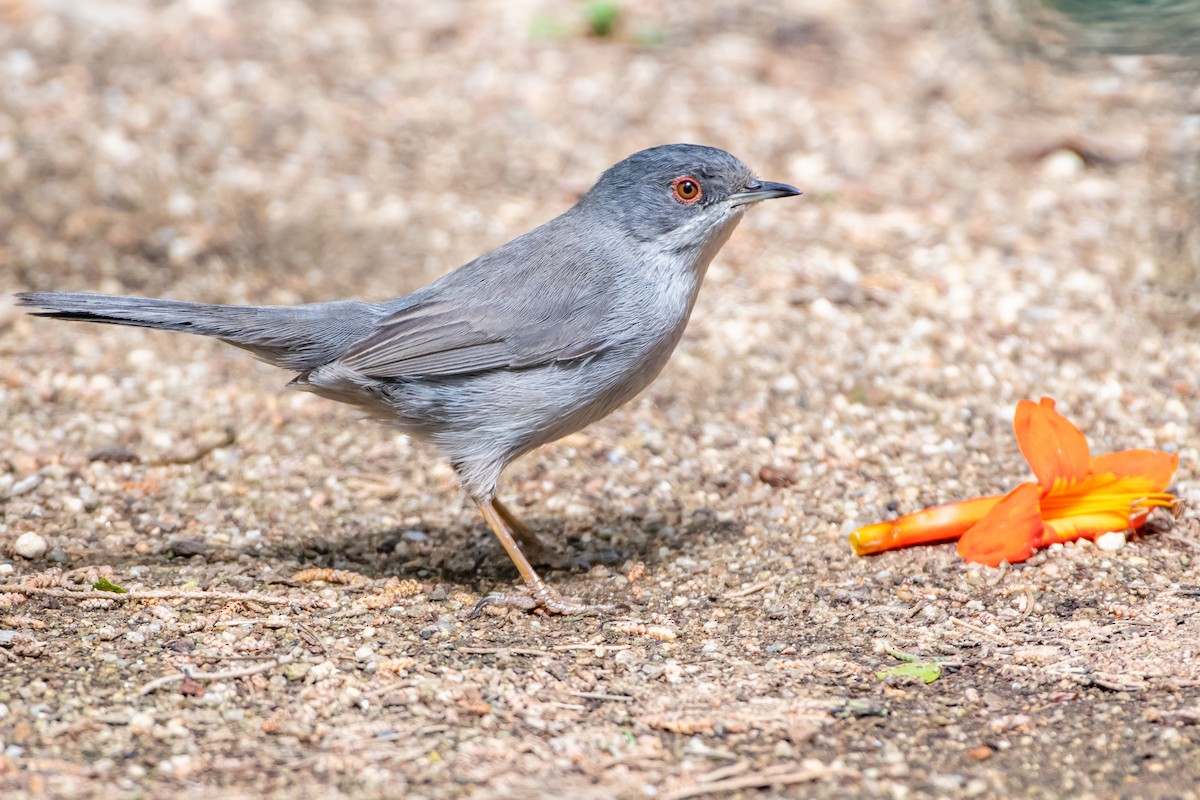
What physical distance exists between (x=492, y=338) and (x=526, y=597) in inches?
40.6

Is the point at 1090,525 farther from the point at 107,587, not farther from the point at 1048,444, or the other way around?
the point at 107,587

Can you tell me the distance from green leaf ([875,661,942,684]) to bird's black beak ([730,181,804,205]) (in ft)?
6.50

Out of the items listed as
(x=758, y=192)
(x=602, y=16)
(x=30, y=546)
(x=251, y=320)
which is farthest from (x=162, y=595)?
(x=602, y=16)

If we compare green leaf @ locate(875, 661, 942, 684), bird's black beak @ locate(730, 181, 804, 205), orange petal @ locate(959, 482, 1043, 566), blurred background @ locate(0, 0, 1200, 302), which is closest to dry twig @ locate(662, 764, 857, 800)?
green leaf @ locate(875, 661, 942, 684)

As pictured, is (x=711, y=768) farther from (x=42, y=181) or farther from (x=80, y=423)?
(x=42, y=181)

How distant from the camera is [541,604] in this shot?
479cm

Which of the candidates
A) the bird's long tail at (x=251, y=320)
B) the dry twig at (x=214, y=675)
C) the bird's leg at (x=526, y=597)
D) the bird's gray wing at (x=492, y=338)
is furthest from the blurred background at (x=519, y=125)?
the dry twig at (x=214, y=675)

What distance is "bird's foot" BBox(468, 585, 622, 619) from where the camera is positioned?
15.6ft

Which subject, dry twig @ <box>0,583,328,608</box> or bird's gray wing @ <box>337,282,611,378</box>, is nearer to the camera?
dry twig @ <box>0,583,328,608</box>

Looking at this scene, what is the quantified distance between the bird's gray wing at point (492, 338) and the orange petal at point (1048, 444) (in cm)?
166

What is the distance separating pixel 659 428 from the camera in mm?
6227

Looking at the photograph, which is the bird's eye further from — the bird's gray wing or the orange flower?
the orange flower

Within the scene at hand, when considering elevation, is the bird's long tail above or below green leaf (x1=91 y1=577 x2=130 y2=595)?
above

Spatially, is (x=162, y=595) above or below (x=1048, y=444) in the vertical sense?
below
